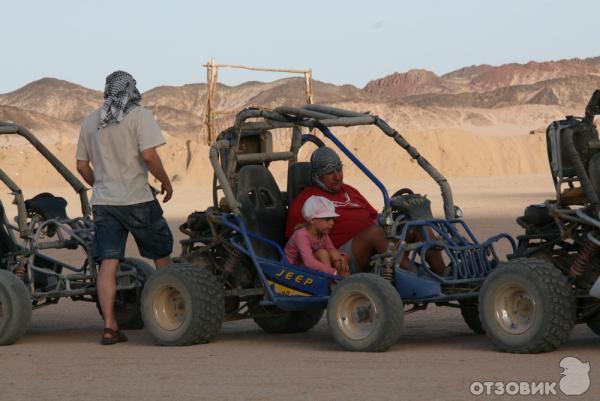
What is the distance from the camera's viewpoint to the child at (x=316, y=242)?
10.8 meters

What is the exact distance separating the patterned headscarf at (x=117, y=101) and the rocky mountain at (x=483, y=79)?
174293 mm

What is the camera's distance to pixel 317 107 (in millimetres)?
11250

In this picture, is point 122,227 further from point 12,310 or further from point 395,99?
point 395,99

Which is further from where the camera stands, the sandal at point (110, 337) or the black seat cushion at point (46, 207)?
the black seat cushion at point (46, 207)

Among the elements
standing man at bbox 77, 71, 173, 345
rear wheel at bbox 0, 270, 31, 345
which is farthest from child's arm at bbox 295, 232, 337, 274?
rear wheel at bbox 0, 270, 31, 345

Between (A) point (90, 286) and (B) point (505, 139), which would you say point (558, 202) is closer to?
(A) point (90, 286)

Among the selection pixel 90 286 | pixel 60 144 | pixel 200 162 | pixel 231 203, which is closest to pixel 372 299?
pixel 231 203

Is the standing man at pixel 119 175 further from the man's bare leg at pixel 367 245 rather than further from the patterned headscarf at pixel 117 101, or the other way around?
the man's bare leg at pixel 367 245

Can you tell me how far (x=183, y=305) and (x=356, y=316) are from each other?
1564mm

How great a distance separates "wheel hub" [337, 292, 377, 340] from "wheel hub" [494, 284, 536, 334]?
0.89m

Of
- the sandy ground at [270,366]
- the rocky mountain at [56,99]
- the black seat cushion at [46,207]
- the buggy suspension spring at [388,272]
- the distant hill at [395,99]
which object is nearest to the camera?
the sandy ground at [270,366]

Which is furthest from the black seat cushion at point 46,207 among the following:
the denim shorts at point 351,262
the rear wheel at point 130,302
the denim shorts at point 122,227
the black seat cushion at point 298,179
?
the denim shorts at point 351,262

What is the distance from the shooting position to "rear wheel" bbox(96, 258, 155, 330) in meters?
12.2

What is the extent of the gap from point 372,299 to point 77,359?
6.90ft
